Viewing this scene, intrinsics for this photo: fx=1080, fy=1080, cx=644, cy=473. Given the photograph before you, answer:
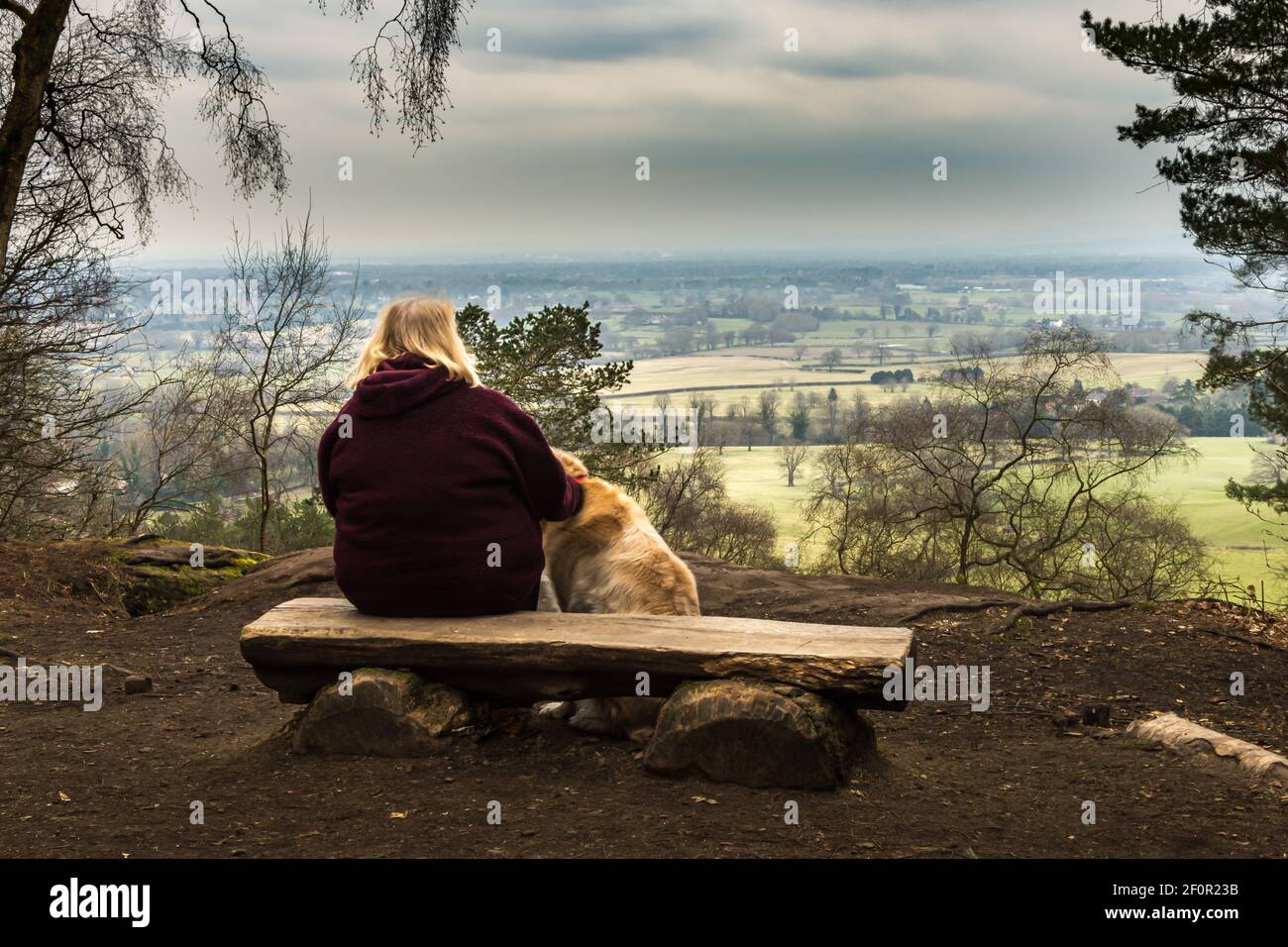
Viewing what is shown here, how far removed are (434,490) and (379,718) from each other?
94 cm

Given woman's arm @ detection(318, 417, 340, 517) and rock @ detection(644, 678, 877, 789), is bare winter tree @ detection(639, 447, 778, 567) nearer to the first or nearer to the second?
woman's arm @ detection(318, 417, 340, 517)

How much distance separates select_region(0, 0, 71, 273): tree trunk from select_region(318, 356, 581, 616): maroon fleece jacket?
17.5 ft

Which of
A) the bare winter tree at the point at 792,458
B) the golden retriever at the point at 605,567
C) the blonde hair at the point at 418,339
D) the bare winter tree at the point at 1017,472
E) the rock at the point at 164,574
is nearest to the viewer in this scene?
the blonde hair at the point at 418,339

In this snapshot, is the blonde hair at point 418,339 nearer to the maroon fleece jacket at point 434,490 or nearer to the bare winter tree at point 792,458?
the maroon fleece jacket at point 434,490

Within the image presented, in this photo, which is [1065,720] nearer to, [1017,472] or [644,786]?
[644,786]

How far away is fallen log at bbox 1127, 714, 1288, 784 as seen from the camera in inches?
170

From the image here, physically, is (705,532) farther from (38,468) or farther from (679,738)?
(679,738)

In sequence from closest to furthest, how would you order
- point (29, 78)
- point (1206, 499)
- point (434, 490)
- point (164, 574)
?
point (434, 490)
point (29, 78)
point (164, 574)
point (1206, 499)

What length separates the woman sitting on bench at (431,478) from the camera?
14.1ft

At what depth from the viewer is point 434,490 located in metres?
4.27

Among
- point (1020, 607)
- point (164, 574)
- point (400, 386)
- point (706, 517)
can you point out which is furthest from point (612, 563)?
point (706, 517)

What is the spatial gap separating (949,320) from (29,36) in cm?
3297

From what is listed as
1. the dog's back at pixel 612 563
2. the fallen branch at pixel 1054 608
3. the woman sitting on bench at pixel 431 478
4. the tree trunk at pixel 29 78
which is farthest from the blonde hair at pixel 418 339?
the tree trunk at pixel 29 78

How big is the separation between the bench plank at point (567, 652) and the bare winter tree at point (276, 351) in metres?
9.75
